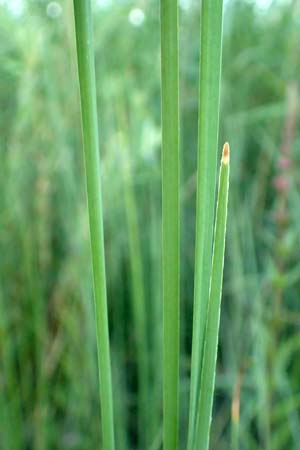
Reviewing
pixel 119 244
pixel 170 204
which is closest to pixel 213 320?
pixel 170 204

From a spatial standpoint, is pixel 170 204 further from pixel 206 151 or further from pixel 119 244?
pixel 119 244

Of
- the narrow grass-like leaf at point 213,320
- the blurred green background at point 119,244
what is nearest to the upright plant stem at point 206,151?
the narrow grass-like leaf at point 213,320

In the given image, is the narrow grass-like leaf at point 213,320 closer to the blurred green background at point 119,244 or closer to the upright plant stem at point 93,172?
the upright plant stem at point 93,172

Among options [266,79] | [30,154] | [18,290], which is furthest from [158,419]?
[266,79]

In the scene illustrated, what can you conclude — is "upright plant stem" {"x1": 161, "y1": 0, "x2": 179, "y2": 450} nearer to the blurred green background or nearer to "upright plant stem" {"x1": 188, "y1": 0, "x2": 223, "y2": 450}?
"upright plant stem" {"x1": 188, "y1": 0, "x2": 223, "y2": 450}

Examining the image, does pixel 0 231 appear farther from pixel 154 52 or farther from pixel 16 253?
pixel 154 52

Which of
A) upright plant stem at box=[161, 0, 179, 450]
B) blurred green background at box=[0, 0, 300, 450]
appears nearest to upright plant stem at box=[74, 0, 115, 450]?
upright plant stem at box=[161, 0, 179, 450]
